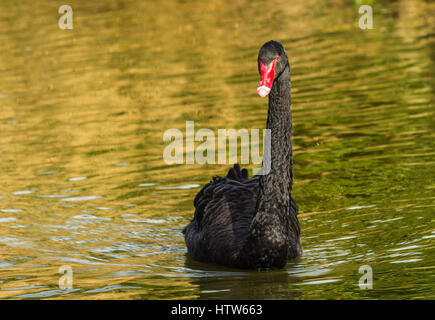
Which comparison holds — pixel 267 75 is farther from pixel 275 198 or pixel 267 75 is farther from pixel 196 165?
pixel 196 165

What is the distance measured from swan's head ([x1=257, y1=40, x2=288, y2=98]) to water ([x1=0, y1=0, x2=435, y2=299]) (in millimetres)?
1689

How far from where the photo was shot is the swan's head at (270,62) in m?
7.12

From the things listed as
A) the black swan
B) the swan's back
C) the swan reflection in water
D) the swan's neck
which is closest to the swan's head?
the black swan

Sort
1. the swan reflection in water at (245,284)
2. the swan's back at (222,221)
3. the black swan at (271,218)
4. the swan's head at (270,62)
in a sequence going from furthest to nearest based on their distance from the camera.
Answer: the swan's back at (222,221) < the black swan at (271,218) < the swan's head at (270,62) < the swan reflection in water at (245,284)

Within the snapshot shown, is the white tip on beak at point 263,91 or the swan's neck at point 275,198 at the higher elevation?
the white tip on beak at point 263,91

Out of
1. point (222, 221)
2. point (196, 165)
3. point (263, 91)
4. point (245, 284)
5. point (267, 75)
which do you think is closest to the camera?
point (263, 91)

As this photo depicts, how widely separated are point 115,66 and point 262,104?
6.18m

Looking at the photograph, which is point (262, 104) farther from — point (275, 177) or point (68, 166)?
point (275, 177)

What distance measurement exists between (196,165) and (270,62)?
4411mm

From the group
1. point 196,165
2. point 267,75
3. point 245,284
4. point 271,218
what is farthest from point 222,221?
point 196,165

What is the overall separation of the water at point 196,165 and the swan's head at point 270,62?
5.54 ft

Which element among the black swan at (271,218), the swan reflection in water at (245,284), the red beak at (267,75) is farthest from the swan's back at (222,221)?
the red beak at (267,75)

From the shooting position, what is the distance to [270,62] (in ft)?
23.7

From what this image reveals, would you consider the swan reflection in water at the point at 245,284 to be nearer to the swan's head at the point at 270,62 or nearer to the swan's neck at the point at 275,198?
the swan's neck at the point at 275,198
